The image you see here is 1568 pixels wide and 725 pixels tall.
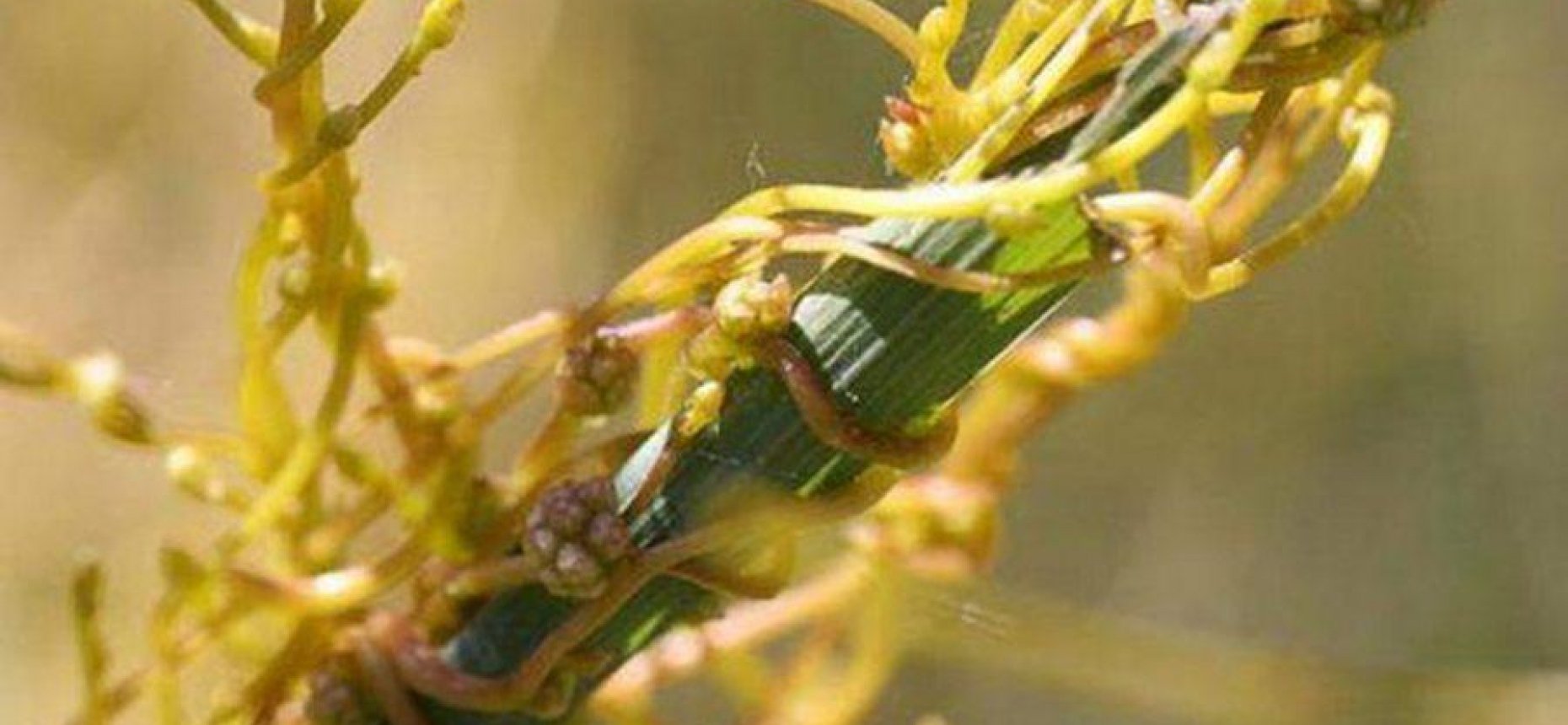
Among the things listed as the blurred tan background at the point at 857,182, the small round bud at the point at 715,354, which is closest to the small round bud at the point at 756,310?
the small round bud at the point at 715,354

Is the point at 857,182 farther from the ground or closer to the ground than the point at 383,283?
closer to the ground

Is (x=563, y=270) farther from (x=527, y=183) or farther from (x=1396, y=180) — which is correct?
(x=1396, y=180)

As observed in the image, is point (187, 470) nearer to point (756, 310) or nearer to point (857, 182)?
point (756, 310)

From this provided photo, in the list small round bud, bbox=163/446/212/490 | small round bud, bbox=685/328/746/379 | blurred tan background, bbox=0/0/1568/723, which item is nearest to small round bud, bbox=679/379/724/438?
small round bud, bbox=685/328/746/379

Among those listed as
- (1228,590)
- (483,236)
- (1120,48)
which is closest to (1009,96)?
(1120,48)

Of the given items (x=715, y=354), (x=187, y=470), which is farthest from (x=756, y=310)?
(x=187, y=470)

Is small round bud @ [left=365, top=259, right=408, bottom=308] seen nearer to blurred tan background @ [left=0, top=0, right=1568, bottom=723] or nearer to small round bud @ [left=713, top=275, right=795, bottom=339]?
small round bud @ [left=713, top=275, right=795, bottom=339]

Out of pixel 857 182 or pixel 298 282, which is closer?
pixel 298 282
